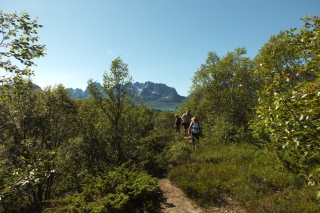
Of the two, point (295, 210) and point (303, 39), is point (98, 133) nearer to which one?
point (295, 210)

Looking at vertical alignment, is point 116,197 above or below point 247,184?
below

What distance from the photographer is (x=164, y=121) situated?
68.2 metres

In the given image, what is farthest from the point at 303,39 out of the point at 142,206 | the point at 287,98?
the point at 142,206

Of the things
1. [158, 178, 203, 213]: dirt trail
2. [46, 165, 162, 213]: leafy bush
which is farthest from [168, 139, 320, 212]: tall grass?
[46, 165, 162, 213]: leafy bush

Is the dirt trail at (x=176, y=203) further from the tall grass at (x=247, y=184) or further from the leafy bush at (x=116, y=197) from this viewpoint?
the leafy bush at (x=116, y=197)

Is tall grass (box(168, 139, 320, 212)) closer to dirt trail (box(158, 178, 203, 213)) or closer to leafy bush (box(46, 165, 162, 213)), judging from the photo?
dirt trail (box(158, 178, 203, 213))

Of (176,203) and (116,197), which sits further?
(176,203)

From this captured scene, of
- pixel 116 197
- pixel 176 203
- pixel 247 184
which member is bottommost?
pixel 176 203

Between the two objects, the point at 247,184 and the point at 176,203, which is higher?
the point at 247,184

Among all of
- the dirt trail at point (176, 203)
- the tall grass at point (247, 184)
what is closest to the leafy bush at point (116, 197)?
the dirt trail at point (176, 203)

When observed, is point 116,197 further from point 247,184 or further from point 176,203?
point 247,184

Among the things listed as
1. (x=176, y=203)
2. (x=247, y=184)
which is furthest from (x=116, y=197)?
(x=247, y=184)

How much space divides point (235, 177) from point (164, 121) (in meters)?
60.6

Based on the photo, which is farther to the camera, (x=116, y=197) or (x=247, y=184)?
(x=247, y=184)
